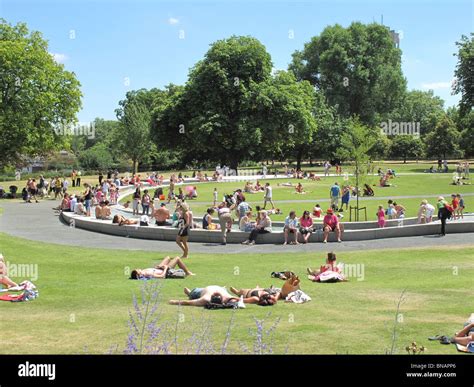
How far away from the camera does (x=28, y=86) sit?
172 feet

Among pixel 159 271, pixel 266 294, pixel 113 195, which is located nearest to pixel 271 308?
pixel 266 294

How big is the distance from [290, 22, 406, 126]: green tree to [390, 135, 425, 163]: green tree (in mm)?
10111

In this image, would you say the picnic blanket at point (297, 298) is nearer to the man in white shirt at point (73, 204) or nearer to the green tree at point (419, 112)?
the man in white shirt at point (73, 204)

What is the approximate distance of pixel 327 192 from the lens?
46.6m

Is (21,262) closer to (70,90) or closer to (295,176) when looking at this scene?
(70,90)

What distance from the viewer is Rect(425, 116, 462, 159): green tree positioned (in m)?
99.5

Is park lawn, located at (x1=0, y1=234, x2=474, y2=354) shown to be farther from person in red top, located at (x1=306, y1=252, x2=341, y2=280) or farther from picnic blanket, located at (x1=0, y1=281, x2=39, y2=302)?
person in red top, located at (x1=306, y1=252, x2=341, y2=280)

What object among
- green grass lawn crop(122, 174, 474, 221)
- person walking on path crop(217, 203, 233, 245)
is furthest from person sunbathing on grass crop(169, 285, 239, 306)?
green grass lawn crop(122, 174, 474, 221)

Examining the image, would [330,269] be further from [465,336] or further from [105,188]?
[105,188]

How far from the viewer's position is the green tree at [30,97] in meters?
51.2

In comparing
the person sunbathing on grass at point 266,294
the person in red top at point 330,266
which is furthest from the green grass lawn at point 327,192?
the person sunbathing on grass at point 266,294
